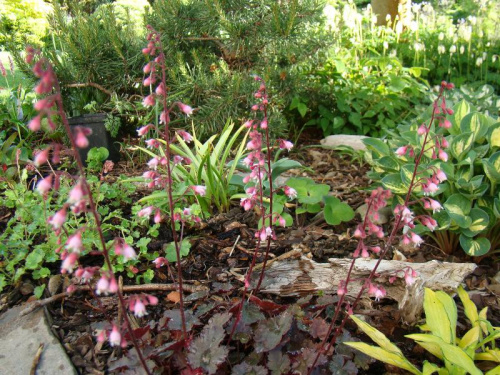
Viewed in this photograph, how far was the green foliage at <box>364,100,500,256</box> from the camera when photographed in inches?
94.2

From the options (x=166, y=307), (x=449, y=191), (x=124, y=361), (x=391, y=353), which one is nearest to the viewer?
(x=124, y=361)

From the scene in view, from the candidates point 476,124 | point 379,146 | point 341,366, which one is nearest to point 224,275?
point 341,366

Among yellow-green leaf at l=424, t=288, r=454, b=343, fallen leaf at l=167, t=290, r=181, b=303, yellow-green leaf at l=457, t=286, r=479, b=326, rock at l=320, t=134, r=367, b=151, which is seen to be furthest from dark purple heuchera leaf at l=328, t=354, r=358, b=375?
rock at l=320, t=134, r=367, b=151

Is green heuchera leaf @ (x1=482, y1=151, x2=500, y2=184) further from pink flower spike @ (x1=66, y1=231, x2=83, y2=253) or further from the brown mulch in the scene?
pink flower spike @ (x1=66, y1=231, x2=83, y2=253)

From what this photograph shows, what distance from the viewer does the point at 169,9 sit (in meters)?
3.79

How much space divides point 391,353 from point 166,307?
104 cm

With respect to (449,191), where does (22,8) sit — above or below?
above

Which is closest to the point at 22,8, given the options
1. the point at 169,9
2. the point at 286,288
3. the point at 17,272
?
the point at 169,9

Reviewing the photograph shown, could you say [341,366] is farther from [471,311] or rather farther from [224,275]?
[224,275]

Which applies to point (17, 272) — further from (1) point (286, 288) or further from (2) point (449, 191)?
(2) point (449, 191)

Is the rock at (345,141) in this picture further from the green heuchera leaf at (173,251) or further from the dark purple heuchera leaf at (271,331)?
the dark purple heuchera leaf at (271,331)

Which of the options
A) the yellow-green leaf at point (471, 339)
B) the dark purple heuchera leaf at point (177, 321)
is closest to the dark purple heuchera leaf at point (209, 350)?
the dark purple heuchera leaf at point (177, 321)

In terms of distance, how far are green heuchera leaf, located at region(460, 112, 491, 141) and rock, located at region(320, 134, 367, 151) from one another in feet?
4.20

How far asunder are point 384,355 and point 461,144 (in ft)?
4.55
